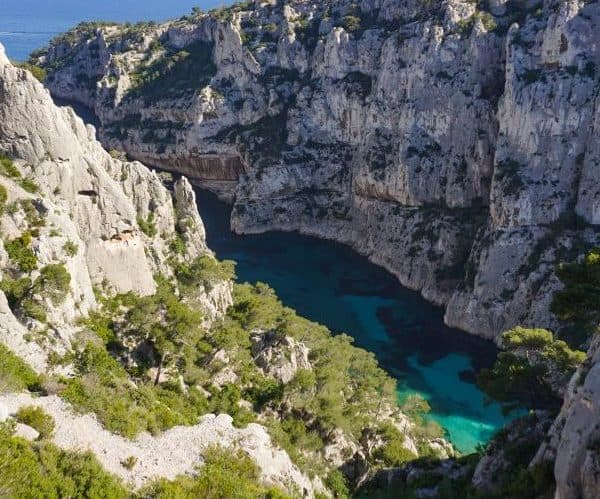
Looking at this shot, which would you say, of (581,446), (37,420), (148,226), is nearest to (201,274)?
(148,226)

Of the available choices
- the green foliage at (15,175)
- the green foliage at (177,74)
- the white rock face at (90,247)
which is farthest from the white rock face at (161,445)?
the green foliage at (177,74)

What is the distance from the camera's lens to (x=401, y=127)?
6644 cm

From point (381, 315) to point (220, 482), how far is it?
3727 cm

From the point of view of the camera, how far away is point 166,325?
3006 centimetres

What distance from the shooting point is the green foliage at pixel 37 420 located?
61.6 feet

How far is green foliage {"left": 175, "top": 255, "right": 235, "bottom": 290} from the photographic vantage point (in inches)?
1406

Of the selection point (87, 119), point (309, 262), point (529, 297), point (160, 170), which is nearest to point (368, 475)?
point (529, 297)

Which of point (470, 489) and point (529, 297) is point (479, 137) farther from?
point (470, 489)

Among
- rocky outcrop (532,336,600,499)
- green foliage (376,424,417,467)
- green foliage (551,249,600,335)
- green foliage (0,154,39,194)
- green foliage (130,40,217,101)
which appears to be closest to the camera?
rocky outcrop (532,336,600,499)

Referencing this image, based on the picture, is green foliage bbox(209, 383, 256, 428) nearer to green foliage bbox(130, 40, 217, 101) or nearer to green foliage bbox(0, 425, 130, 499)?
green foliage bbox(0, 425, 130, 499)

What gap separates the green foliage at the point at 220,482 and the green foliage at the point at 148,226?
17469 millimetres

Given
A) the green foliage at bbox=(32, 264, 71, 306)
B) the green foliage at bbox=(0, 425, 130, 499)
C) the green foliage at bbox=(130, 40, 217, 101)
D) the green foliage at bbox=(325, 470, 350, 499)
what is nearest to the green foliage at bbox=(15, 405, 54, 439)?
the green foliage at bbox=(0, 425, 130, 499)

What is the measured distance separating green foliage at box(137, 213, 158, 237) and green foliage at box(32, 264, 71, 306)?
1025 cm

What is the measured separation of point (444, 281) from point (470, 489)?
39.0 meters
